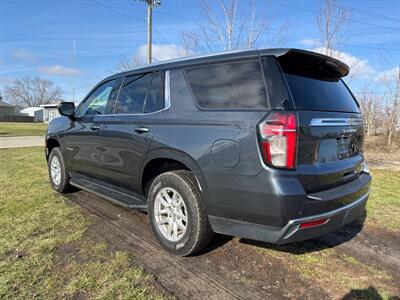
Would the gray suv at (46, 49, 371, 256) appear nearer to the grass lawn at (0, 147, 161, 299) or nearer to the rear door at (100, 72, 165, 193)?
the rear door at (100, 72, 165, 193)

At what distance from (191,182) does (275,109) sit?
1.09 metres

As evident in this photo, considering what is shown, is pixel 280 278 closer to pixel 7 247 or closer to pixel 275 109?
pixel 275 109

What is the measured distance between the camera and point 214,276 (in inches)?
126

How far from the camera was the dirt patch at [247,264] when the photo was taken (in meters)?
2.96

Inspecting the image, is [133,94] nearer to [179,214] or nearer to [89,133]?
[89,133]

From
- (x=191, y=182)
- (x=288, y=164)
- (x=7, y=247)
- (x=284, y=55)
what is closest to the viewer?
(x=288, y=164)

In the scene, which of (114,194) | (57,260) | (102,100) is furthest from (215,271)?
(102,100)

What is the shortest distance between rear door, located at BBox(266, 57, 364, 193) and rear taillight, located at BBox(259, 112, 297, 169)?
0.23 feet

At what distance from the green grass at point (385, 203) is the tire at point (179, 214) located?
273cm

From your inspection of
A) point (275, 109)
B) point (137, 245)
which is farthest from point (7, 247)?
point (275, 109)

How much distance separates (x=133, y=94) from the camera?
433 centimetres

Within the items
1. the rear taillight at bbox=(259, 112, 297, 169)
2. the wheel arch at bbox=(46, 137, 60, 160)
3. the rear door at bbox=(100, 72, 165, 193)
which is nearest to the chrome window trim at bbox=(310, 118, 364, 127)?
the rear taillight at bbox=(259, 112, 297, 169)

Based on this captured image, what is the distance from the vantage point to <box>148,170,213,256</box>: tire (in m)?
3.33

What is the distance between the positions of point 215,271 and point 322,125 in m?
1.62
